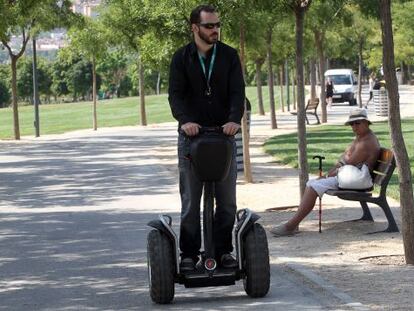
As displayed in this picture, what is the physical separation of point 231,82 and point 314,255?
309cm

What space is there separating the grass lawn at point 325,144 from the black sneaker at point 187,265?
28.3 feet

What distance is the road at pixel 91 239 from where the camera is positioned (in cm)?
830

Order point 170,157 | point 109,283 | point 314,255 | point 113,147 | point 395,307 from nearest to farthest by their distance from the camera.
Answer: point 395,307, point 109,283, point 314,255, point 170,157, point 113,147

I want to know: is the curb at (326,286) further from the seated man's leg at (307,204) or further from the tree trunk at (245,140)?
the tree trunk at (245,140)

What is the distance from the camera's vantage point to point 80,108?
8244 centimetres

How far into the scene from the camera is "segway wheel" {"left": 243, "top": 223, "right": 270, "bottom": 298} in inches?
313

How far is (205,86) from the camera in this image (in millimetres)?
7992

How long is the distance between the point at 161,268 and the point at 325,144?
776 inches

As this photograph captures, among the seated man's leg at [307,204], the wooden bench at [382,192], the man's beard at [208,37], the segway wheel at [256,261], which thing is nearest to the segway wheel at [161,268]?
the segway wheel at [256,261]

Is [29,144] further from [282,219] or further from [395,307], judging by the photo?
[395,307]

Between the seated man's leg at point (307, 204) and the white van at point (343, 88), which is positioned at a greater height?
the white van at point (343, 88)

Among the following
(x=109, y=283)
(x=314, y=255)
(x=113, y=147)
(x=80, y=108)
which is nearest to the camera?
(x=109, y=283)

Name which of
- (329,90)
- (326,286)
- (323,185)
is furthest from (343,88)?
(326,286)

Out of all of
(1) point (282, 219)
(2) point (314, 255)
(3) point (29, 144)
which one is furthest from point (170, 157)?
(2) point (314, 255)
